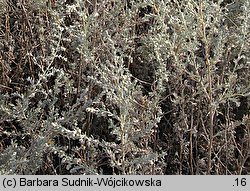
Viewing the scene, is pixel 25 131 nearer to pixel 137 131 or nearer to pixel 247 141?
pixel 137 131

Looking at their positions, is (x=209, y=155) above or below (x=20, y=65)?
below

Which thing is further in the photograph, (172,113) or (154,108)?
(172,113)

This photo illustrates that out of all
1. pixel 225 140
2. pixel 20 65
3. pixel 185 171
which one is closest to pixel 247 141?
pixel 225 140

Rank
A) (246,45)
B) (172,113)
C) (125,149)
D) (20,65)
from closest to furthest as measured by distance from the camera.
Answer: (125,149) < (246,45) < (172,113) < (20,65)

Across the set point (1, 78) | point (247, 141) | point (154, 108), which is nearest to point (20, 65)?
point (1, 78)

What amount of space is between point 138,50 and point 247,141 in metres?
0.68

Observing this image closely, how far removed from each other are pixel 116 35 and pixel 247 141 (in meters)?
0.79

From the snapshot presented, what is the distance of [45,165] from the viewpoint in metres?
2.25

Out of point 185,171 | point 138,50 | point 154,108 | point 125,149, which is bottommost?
point 185,171

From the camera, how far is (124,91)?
2035 mm

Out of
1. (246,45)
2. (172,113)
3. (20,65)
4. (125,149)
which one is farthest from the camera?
(20,65)

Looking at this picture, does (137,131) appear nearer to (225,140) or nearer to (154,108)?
(154,108)

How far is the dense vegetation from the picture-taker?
81.7 inches

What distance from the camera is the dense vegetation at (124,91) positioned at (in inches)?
81.7
